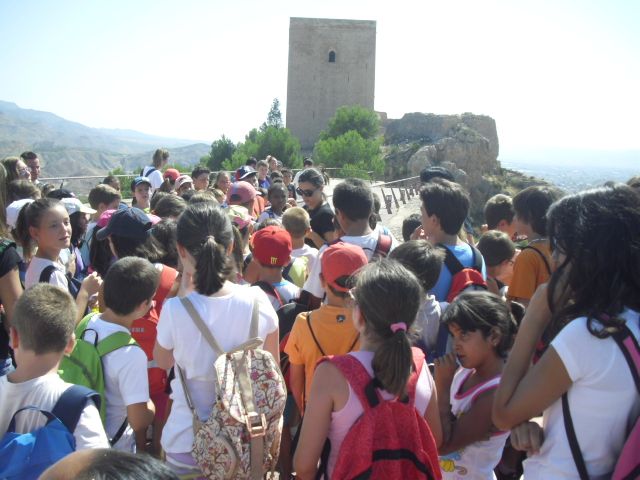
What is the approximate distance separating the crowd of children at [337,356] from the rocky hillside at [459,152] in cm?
3602

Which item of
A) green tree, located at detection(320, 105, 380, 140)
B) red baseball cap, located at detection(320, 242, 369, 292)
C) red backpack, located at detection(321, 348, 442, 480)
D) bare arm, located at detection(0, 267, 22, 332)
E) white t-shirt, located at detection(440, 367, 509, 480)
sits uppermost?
green tree, located at detection(320, 105, 380, 140)

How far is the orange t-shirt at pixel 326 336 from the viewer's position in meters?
2.74

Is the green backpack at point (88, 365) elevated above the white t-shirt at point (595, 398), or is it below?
below

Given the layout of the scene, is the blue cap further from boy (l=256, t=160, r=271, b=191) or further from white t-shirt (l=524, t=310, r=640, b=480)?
boy (l=256, t=160, r=271, b=191)

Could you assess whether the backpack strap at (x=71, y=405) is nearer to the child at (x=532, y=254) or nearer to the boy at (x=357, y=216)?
A: the boy at (x=357, y=216)

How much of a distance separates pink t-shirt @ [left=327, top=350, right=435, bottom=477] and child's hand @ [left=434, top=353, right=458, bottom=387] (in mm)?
253

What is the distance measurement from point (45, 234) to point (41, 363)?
1.69 meters

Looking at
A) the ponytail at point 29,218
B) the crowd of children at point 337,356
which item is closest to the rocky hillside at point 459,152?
the ponytail at point 29,218

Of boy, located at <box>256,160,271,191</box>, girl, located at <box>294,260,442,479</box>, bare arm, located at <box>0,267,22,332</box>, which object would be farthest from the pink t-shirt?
boy, located at <box>256,160,271,191</box>

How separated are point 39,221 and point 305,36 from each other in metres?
51.8

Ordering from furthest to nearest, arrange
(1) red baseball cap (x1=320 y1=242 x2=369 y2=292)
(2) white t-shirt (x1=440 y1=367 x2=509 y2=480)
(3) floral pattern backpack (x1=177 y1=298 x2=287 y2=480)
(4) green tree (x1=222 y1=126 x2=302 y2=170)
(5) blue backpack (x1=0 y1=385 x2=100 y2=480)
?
1. (4) green tree (x1=222 y1=126 x2=302 y2=170)
2. (1) red baseball cap (x1=320 y1=242 x2=369 y2=292)
3. (2) white t-shirt (x1=440 y1=367 x2=509 y2=480)
4. (3) floral pattern backpack (x1=177 y1=298 x2=287 y2=480)
5. (5) blue backpack (x1=0 y1=385 x2=100 y2=480)

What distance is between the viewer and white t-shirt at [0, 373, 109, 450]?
2012 mm

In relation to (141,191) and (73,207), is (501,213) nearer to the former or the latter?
(73,207)

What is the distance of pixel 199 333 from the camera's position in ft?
8.13
